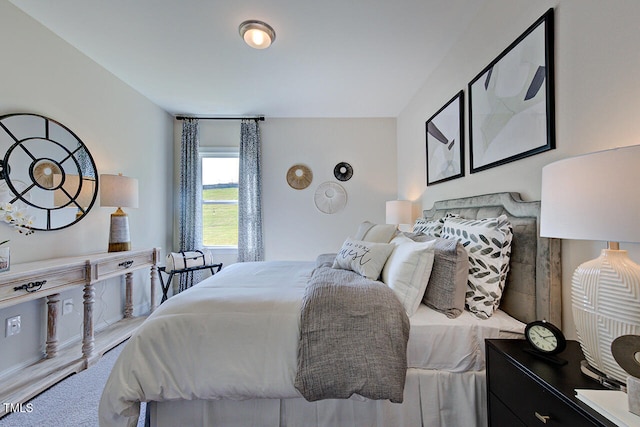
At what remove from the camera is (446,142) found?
7.62 ft

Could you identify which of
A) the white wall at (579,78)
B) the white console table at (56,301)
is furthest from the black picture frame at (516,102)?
the white console table at (56,301)

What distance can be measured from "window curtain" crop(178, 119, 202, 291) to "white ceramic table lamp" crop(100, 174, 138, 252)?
1154 mm

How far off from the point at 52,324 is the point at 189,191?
2100 millimetres

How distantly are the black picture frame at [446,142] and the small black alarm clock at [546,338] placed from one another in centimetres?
135

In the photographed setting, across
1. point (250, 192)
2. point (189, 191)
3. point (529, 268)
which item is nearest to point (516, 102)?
point (529, 268)

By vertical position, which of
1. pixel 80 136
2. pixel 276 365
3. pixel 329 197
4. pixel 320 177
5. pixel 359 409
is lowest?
pixel 359 409

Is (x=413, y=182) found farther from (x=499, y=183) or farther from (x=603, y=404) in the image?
(x=603, y=404)

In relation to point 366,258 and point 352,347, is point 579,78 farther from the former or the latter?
point 352,347

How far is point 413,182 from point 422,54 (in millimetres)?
1386

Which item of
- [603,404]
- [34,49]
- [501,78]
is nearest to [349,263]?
[603,404]

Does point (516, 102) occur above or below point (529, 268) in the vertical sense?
above


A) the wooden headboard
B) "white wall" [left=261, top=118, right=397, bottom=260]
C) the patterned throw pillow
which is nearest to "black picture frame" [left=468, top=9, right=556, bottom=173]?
the wooden headboard

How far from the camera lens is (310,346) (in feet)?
3.88

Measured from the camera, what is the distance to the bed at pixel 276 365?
118cm
